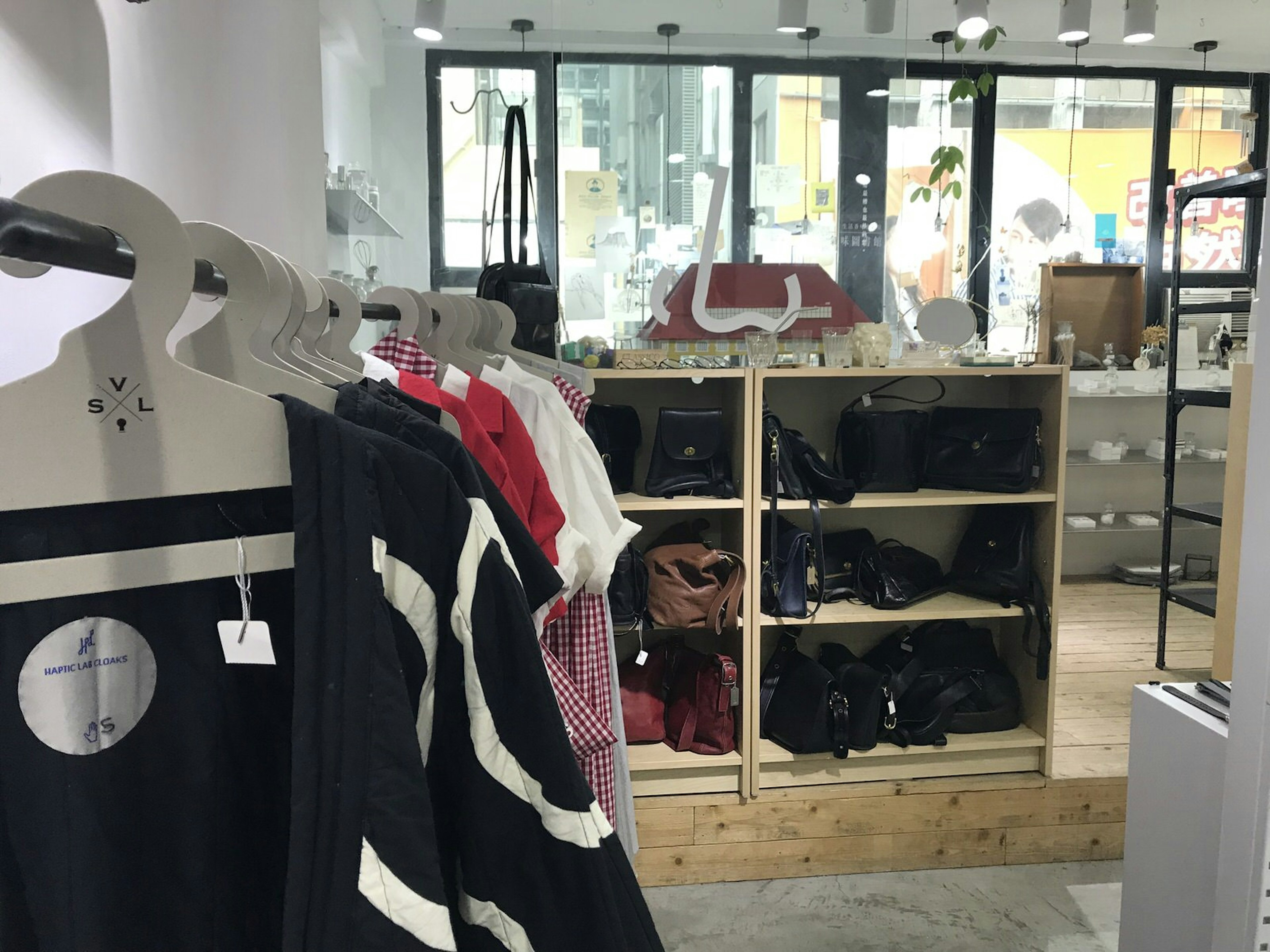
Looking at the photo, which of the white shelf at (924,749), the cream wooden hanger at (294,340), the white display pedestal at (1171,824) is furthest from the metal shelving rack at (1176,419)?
the cream wooden hanger at (294,340)

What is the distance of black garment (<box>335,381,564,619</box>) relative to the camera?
84 cm

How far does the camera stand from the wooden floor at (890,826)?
104 inches

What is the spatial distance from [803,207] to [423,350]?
1817 millimetres

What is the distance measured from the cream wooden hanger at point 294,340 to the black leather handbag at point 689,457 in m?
1.66

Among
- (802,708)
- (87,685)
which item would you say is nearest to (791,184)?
(802,708)

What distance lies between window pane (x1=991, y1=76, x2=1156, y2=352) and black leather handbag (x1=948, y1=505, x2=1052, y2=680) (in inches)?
103

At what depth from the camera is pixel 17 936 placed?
0.68m

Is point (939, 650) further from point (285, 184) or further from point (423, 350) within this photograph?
point (285, 184)

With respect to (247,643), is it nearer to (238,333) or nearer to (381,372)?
(238,333)

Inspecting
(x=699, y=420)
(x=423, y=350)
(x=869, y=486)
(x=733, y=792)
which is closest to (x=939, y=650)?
(x=869, y=486)

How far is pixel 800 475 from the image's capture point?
268 cm

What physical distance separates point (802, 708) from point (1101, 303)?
143 inches

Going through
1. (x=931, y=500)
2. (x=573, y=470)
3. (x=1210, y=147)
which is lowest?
(x=931, y=500)

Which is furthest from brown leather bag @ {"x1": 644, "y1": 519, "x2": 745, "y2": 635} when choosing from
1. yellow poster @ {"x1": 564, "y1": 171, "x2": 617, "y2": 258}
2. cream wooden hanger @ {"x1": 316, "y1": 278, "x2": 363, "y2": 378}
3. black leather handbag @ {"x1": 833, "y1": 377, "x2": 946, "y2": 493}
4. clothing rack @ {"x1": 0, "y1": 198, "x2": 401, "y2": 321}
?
clothing rack @ {"x1": 0, "y1": 198, "x2": 401, "y2": 321}
